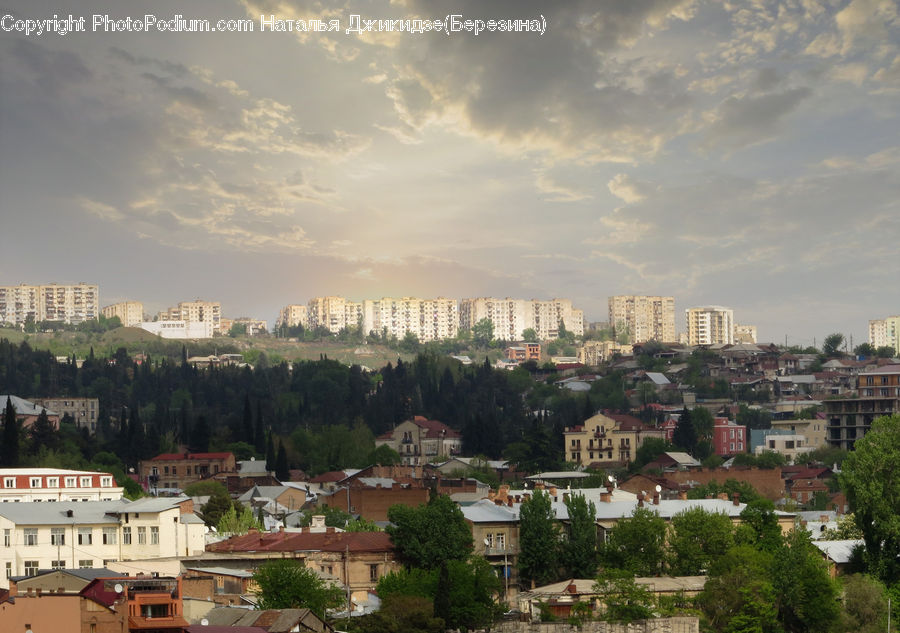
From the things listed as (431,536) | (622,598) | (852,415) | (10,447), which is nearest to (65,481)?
(10,447)

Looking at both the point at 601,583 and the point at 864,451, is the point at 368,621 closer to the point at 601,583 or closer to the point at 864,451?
the point at 601,583

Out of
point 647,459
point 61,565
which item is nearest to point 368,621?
point 61,565

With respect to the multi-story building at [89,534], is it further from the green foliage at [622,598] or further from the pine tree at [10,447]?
the pine tree at [10,447]

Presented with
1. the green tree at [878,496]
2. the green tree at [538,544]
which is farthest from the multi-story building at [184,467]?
the green tree at [878,496]

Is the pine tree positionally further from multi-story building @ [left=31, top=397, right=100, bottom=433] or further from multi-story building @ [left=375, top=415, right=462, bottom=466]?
multi-story building @ [left=31, top=397, right=100, bottom=433]

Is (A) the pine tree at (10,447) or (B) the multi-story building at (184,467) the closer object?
(A) the pine tree at (10,447)

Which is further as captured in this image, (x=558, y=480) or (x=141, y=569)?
(x=558, y=480)

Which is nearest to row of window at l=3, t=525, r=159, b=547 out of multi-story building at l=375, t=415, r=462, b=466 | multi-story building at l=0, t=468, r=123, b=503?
multi-story building at l=0, t=468, r=123, b=503

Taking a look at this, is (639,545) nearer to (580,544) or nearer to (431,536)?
(580,544)
